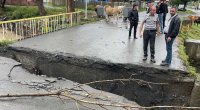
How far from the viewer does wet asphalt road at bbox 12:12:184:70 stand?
9906 millimetres

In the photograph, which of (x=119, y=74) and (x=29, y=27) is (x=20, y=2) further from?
(x=119, y=74)

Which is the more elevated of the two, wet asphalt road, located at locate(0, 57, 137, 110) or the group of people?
the group of people

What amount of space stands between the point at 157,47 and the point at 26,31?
17.9ft

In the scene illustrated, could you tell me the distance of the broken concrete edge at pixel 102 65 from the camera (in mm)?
8422

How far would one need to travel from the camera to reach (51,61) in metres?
10.1

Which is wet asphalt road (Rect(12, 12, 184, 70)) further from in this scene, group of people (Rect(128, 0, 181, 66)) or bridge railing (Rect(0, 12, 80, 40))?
bridge railing (Rect(0, 12, 80, 40))

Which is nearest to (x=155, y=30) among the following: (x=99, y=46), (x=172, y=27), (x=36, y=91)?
(x=172, y=27)

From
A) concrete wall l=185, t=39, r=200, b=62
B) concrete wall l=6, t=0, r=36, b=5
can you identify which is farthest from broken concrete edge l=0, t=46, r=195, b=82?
concrete wall l=6, t=0, r=36, b=5

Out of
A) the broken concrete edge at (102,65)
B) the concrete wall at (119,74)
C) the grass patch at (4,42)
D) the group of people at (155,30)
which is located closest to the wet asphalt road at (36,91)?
the concrete wall at (119,74)

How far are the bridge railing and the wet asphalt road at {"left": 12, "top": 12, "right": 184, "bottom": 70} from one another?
1.43ft

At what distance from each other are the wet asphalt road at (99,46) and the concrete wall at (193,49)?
3.93 feet

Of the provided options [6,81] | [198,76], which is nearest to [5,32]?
[6,81]

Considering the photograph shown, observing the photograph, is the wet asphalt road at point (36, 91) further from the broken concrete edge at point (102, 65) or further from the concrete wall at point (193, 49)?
the concrete wall at point (193, 49)

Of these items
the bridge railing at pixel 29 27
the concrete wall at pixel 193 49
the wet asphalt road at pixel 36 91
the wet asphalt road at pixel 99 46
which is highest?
the bridge railing at pixel 29 27
